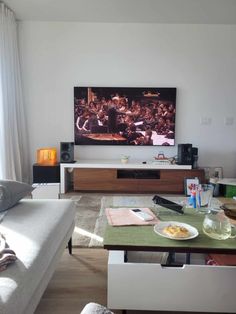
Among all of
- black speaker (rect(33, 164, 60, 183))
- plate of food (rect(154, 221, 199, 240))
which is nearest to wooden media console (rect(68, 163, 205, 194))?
black speaker (rect(33, 164, 60, 183))

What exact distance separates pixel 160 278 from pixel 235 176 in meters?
3.46

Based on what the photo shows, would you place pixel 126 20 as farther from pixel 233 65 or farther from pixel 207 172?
pixel 207 172

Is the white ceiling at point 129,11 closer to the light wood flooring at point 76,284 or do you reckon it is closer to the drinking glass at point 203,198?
the drinking glass at point 203,198

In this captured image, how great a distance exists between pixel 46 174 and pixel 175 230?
9.24ft

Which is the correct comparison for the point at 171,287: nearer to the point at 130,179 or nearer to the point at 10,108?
the point at 130,179

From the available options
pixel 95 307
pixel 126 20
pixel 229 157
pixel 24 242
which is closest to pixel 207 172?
pixel 229 157

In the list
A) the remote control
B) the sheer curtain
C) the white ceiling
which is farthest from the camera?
the sheer curtain

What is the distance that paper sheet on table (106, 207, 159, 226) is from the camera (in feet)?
5.52

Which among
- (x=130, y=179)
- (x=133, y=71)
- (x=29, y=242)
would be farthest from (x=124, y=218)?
(x=133, y=71)

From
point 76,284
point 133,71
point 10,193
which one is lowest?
point 76,284

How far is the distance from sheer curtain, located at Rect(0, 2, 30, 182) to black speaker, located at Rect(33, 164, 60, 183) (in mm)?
254

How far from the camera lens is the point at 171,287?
1463 millimetres

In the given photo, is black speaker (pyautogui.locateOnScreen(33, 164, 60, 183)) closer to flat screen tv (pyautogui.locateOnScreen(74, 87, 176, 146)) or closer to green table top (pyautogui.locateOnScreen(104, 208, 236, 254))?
flat screen tv (pyautogui.locateOnScreen(74, 87, 176, 146))

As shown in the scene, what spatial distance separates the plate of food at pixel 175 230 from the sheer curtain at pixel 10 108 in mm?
2709
